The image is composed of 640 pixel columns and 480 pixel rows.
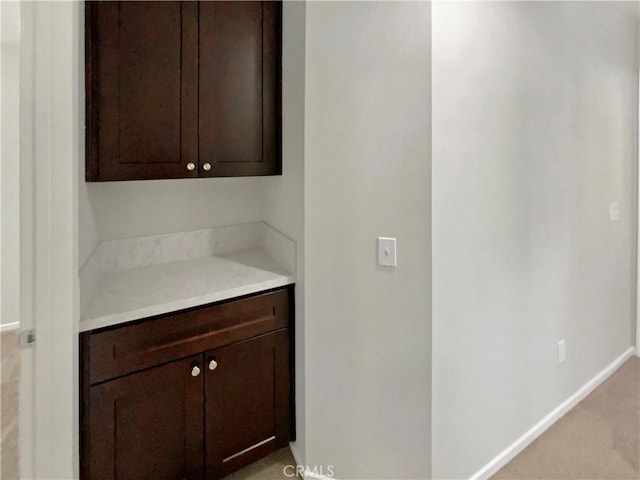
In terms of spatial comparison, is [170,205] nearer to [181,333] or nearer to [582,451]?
[181,333]

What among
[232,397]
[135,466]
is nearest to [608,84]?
[232,397]

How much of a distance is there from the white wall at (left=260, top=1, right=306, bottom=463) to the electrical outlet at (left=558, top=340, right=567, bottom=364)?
1486 millimetres

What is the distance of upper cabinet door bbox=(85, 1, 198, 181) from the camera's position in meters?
1.59

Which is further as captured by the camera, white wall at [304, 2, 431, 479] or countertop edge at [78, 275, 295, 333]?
white wall at [304, 2, 431, 479]

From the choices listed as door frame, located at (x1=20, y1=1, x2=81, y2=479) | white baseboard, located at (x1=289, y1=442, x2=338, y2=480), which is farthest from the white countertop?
white baseboard, located at (x1=289, y1=442, x2=338, y2=480)

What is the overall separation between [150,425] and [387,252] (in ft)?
3.67

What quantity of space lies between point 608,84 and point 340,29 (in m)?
2.07

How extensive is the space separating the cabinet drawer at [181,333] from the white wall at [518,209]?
0.73 meters

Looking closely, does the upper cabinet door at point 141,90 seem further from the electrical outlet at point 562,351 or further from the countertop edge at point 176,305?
the electrical outlet at point 562,351

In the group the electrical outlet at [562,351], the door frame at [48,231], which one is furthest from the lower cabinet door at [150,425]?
the electrical outlet at [562,351]

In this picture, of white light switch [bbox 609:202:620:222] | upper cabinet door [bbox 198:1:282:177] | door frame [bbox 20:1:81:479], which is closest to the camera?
door frame [bbox 20:1:81:479]

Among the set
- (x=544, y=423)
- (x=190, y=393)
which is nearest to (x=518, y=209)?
(x=544, y=423)

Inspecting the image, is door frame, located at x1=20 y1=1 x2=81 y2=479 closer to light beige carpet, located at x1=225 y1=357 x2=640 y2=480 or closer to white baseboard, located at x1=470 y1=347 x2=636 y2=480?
light beige carpet, located at x1=225 y1=357 x2=640 y2=480

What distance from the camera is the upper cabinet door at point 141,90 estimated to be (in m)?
1.59
